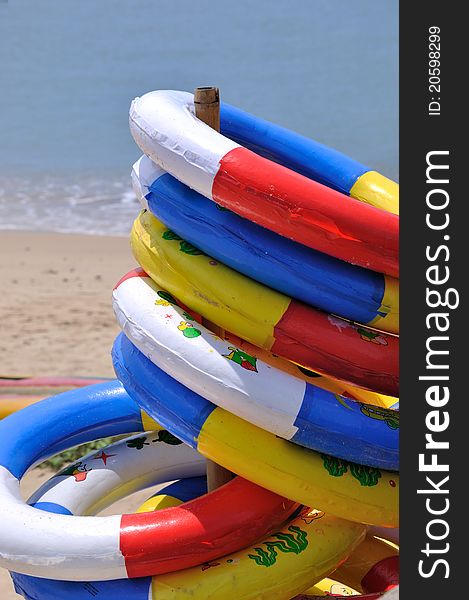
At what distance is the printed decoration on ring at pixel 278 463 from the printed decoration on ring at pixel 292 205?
57 cm

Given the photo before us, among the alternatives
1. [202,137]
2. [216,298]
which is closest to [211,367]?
[216,298]

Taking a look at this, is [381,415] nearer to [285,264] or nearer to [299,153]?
[285,264]

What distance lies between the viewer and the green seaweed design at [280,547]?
3.13 m

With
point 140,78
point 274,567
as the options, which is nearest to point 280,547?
point 274,567

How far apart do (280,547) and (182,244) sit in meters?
0.94

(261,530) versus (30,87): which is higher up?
(261,530)

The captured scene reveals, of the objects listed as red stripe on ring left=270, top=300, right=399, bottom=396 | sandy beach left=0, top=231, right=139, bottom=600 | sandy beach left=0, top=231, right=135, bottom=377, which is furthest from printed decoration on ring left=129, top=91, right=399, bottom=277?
sandy beach left=0, top=231, right=135, bottom=377

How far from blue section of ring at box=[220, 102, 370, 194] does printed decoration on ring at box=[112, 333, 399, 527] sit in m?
1.05

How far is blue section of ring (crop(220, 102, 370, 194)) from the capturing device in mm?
3744

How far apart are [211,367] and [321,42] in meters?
21.0

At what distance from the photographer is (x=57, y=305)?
343 inches

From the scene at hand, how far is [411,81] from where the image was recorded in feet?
8.46

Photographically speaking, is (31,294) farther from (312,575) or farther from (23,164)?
(23,164)

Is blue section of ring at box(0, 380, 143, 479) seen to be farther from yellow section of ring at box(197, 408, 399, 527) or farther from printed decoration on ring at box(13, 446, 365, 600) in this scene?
yellow section of ring at box(197, 408, 399, 527)
